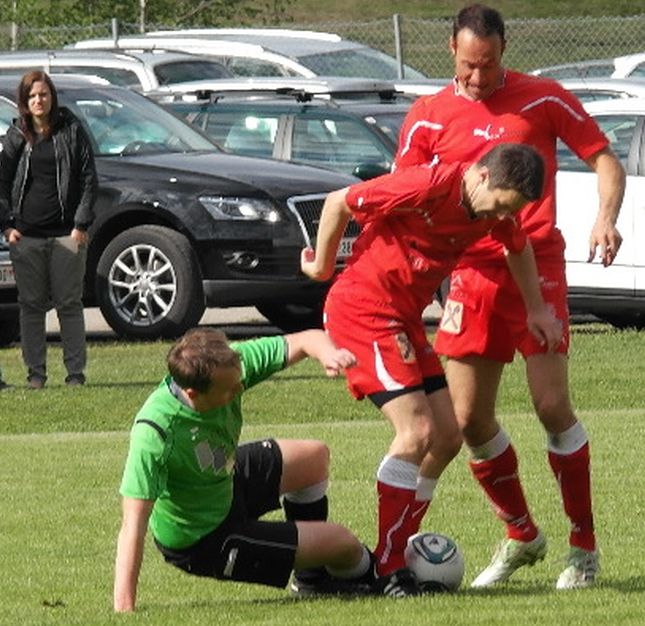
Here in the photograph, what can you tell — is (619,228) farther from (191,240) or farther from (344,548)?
(344,548)

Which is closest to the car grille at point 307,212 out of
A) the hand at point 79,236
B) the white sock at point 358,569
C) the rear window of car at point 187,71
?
the hand at point 79,236

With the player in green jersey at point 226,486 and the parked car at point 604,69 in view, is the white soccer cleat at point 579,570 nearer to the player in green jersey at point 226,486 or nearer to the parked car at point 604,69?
the player in green jersey at point 226,486

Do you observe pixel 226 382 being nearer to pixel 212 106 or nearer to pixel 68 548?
pixel 68 548

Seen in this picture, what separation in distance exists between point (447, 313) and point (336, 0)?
4772 cm

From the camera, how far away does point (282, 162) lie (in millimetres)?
18859

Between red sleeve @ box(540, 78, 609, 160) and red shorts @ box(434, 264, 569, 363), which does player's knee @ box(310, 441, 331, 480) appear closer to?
red shorts @ box(434, 264, 569, 363)

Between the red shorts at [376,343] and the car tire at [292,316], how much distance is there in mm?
10954

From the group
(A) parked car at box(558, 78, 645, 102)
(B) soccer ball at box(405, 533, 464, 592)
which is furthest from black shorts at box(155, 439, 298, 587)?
(A) parked car at box(558, 78, 645, 102)

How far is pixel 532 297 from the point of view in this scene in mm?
8188

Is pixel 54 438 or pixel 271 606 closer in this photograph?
pixel 271 606

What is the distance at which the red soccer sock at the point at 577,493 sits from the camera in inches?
330

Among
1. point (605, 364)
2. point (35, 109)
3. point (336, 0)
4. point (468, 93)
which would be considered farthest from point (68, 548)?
point (336, 0)

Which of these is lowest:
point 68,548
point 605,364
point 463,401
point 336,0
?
point 336,0

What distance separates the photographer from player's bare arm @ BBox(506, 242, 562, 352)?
816 centimetres
